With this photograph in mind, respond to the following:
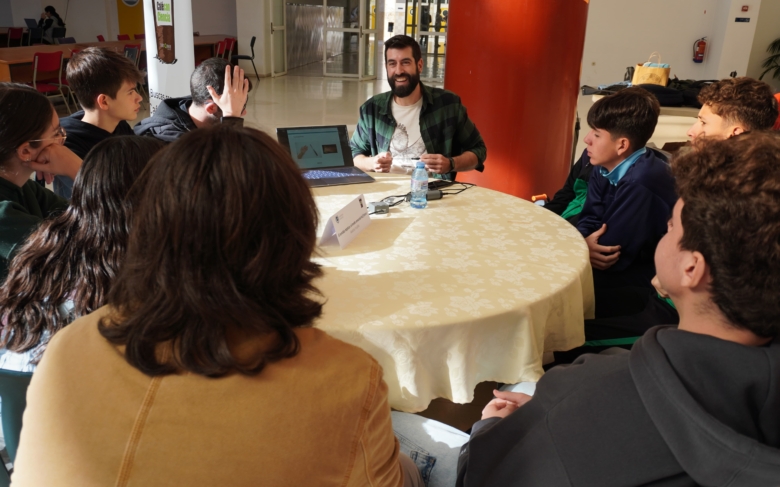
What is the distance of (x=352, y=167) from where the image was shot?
285cm

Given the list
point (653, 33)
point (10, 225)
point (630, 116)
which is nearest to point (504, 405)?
point (10, 225)

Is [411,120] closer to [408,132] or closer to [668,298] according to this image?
[408,132]

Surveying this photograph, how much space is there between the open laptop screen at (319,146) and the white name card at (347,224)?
692 mm

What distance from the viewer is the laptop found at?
2646mm

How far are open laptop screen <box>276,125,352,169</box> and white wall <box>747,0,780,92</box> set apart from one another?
8.67 meters

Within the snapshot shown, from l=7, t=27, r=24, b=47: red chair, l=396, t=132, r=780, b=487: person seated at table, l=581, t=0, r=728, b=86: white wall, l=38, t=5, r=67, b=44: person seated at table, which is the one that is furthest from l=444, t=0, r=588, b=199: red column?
l=38, t=5, r=67, b=44: person seated at table

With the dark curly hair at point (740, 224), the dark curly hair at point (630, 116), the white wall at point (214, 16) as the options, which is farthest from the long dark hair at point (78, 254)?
the white wall at point (214, 16)

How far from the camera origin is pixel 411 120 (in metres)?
3.26

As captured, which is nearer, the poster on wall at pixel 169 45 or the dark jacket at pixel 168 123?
the dark jacket at pixel 168 123

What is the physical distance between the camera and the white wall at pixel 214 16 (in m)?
14.3

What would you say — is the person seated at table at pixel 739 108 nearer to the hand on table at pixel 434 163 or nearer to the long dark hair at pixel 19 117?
the hand on table at pixel 434 163

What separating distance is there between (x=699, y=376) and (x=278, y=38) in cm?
1370

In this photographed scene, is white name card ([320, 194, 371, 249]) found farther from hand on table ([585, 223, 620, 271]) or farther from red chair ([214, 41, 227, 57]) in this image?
red chair ([214, 41, 227, 57])

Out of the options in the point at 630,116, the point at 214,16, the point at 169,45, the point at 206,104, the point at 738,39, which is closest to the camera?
the point at 630,116
